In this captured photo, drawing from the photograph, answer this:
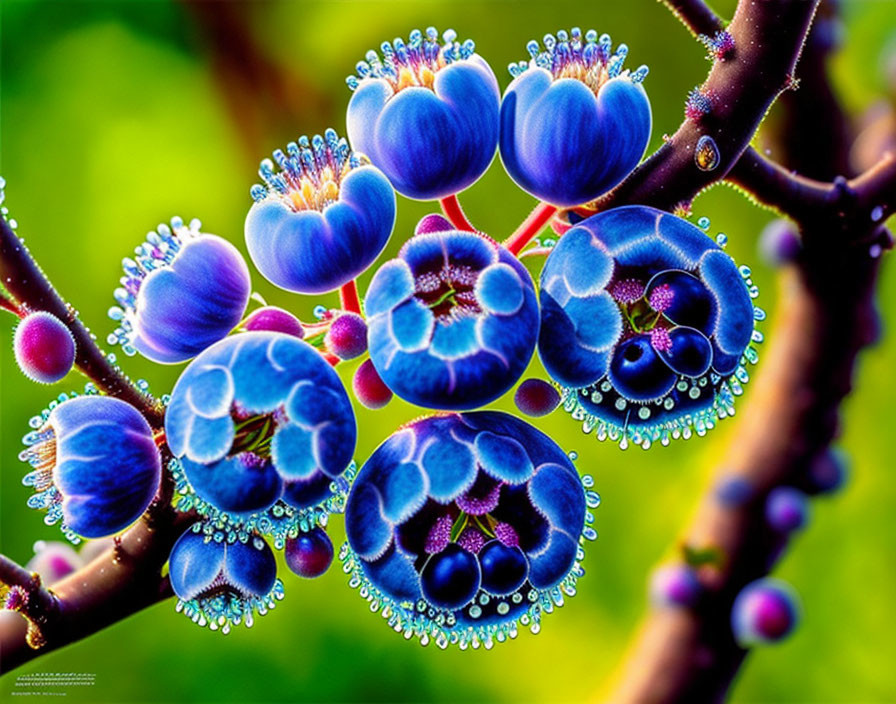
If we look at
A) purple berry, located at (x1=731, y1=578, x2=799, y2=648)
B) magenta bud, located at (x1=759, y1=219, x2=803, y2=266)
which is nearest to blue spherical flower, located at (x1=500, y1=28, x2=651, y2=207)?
magenta bud, located at (x1=759, y1=219, x2=803, y2=266)

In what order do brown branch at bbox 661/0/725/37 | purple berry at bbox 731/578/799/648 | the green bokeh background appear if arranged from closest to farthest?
brown branch at bbox 661/0/725/37, purple berry at bbox 731/578/799/648, the green bokeh background

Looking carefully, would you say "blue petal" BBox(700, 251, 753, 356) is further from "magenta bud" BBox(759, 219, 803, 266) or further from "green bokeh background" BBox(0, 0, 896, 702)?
"green bokeh background" BBox(0, 0, 896, 702)

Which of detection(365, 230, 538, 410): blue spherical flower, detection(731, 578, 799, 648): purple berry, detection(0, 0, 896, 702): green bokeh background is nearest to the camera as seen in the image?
detection(365, 230, 538, 410): blue spherical flower

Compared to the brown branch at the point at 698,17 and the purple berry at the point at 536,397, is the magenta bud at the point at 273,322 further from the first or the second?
the brown branch at the point at 698,17

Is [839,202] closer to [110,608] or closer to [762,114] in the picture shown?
[762,114]

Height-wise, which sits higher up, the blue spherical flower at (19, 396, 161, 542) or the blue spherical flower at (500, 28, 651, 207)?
the blue spherical flower at (500, 28, 651, 207)

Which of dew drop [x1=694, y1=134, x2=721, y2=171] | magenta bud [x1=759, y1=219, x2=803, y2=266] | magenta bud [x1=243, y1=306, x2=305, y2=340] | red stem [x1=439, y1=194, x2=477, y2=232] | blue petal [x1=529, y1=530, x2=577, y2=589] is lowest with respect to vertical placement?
blue petal [x1=529, y1=530, x2=577, y2=589]

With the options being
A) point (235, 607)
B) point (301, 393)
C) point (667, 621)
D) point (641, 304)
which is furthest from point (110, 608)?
point (667, 621)
